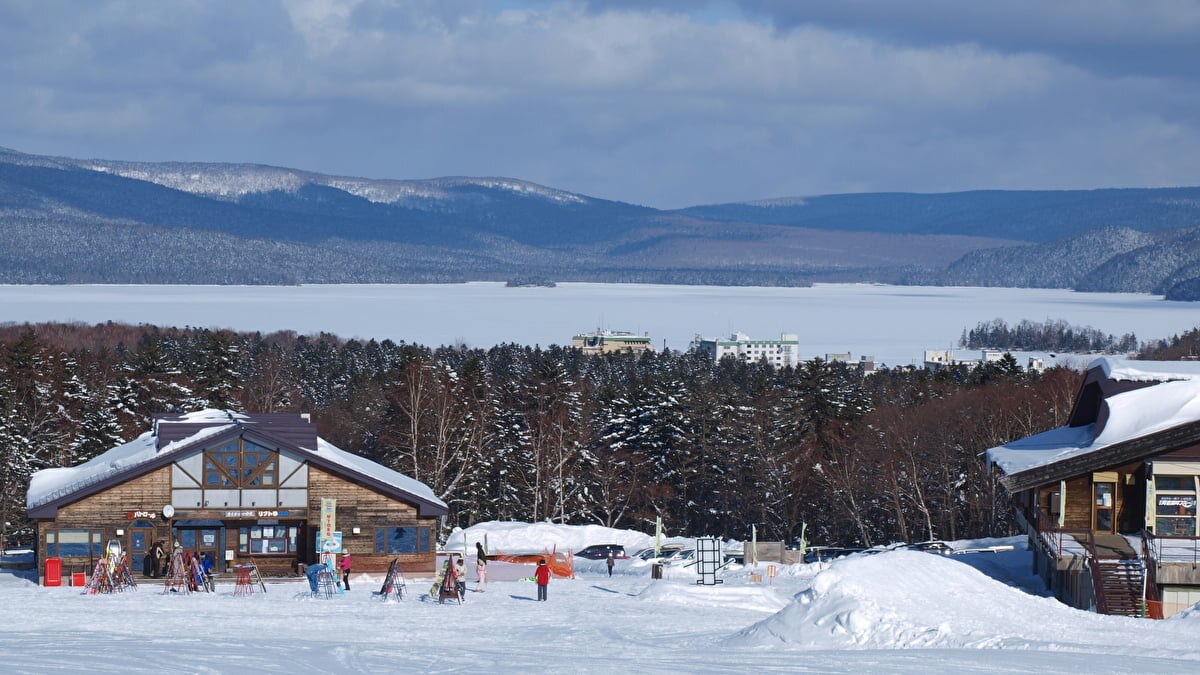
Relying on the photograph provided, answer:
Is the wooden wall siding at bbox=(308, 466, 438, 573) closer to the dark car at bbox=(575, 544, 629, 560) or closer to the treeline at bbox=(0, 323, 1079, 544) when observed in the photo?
the dark car at bbox=(575, 544, 629, 560)

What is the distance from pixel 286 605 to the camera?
106 feet

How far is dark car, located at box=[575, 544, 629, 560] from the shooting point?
4925cm

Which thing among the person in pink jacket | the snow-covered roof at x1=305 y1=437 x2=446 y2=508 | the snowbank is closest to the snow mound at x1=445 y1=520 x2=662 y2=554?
the snowbank

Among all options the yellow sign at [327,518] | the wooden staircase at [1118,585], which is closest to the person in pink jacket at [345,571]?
the yellow sign at [327,518]

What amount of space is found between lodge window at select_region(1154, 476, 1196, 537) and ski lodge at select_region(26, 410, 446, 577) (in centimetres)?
1711

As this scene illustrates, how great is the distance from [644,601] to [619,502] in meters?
A: 33.2

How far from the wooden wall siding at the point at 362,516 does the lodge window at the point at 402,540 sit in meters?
0.11

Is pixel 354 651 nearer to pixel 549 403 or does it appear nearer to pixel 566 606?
pixel 566 606

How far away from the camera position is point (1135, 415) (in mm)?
32781

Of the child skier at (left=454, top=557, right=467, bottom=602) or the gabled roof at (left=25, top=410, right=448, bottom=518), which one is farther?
the gabled roof at (left=25, top=410, right=448, bottom=518)

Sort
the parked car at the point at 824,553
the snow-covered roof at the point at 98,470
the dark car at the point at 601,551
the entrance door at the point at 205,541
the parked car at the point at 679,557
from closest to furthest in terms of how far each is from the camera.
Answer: the snow-covered roof at the point at 98,470 → the entrance door at the point at 205,541 → the parked car at the point at 679,557 → the parked car at the point at 824,553 → the dark car at the point at 601,551

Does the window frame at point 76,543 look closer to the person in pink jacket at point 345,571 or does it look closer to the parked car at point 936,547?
the person in pink jacket at point 345,571

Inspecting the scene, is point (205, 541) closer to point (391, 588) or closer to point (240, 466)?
point (240, 466)

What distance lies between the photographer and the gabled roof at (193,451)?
3928cm
